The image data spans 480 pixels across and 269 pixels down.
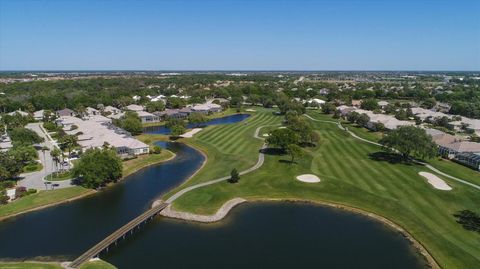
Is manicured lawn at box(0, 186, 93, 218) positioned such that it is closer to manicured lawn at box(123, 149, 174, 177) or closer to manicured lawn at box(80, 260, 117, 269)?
manicured lawn at box(123, 149, 174, 177)

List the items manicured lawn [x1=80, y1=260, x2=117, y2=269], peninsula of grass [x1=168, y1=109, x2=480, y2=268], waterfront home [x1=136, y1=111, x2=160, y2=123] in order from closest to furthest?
manicured lawn [x1=80, y1=260, x2=117, y2=269], peninsula of grass [x1=168, y1=109, x2=480, y2=268], waterfront home [x1=136, y1=111, x2=160, y2=123]

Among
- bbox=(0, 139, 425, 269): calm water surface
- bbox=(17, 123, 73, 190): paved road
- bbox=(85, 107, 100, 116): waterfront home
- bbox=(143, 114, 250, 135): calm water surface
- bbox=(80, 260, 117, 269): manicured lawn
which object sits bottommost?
bbox=(0, 139, 425, 269): calm water surface

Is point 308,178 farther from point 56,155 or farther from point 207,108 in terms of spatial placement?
point 207,108

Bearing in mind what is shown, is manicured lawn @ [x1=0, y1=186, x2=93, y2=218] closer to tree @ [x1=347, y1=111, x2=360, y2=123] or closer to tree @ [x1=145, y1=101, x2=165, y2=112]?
tree @ [x1=145, y1=101, x2=165, y2=112]

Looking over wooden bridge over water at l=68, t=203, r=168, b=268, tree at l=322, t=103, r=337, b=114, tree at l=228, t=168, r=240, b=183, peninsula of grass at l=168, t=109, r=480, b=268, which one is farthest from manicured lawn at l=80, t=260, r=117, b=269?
tree at l=322, t=103, r=337, b=114

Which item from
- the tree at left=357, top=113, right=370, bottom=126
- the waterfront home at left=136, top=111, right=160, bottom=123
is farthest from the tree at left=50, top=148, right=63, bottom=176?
the tree at left=357, top=113, right=370, bottom=126

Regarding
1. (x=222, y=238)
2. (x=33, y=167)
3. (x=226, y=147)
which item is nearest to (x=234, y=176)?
(x=222, y=238)

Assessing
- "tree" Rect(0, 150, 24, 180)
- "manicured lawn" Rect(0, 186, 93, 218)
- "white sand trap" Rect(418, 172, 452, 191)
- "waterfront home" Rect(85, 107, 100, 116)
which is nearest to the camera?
"manicured lawn" Rect(0, 186, 93, 218)

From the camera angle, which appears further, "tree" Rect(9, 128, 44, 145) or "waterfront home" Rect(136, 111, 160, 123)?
"waterfront home" Rect(136, 111, 160, 123)

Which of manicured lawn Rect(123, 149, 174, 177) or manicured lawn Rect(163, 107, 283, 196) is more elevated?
manicured lawn Rect(163, 107, 283, 196)
